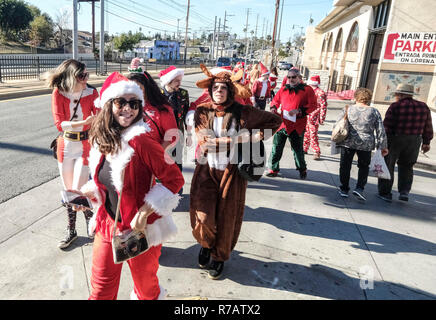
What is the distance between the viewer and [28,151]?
613cm

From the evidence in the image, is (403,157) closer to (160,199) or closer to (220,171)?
(220,171)

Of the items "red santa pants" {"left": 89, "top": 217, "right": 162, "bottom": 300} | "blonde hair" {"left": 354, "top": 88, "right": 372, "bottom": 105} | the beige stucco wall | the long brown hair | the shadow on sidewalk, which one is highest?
the beige stucco wall

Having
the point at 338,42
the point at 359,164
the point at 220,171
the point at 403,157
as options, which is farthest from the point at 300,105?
the point at 338,42

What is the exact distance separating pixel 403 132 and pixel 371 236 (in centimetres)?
197

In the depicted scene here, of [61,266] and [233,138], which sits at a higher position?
[233,138]

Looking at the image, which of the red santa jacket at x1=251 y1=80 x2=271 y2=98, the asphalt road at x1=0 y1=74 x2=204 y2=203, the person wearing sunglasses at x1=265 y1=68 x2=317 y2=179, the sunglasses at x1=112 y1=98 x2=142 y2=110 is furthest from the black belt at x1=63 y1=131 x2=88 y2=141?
the red santa jacket at x1=251 y1=80 x2=271 y2=98

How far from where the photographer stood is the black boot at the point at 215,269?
115 inches

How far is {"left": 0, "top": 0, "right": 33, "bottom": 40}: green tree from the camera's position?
49062mm

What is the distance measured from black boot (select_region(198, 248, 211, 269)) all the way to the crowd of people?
0.05 feet

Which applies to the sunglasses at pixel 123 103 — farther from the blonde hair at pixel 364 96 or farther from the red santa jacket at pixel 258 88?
the red santa jacket at pixel 258 88

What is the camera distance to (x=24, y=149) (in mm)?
6211

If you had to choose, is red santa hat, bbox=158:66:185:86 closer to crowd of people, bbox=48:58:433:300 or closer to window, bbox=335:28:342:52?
crowd of people, bbox=48:58:433:300
